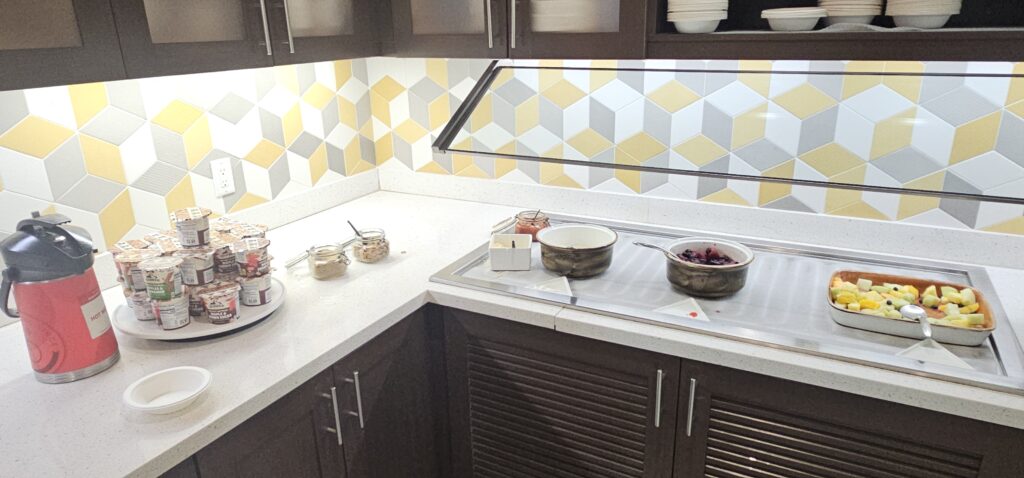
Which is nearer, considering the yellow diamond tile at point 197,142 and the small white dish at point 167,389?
the small white dish at point 167,389

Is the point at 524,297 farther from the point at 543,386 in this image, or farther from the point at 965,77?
the point at 965,77

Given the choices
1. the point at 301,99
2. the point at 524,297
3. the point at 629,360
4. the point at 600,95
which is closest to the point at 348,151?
the point at 301,99

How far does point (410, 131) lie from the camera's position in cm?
222

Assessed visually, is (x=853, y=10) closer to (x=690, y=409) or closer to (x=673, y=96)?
(x=673, y=96)

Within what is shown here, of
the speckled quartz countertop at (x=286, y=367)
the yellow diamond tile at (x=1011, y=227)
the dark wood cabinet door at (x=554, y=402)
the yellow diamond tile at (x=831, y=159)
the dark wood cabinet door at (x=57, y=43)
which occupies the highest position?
the dark wood cabinet door at (x=57, y=43)

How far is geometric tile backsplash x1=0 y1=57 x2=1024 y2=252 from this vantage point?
4.61 ft

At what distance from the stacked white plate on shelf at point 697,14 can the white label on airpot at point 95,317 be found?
1.27 metres

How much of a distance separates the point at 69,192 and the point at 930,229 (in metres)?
2.01

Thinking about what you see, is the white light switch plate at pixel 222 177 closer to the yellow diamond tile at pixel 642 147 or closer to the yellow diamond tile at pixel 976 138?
the yellow diamond tile at pixel 642 147

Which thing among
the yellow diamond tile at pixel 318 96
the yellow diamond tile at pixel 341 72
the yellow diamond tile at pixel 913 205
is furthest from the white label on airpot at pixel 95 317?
the yellow diamond tile at pixel 913 205

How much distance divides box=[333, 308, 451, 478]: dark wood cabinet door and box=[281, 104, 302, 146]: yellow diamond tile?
0.81 meters

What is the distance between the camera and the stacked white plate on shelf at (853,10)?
1281mm

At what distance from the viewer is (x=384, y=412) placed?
4.77 ft

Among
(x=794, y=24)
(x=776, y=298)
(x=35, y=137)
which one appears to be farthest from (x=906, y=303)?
(x=35, y=137)
